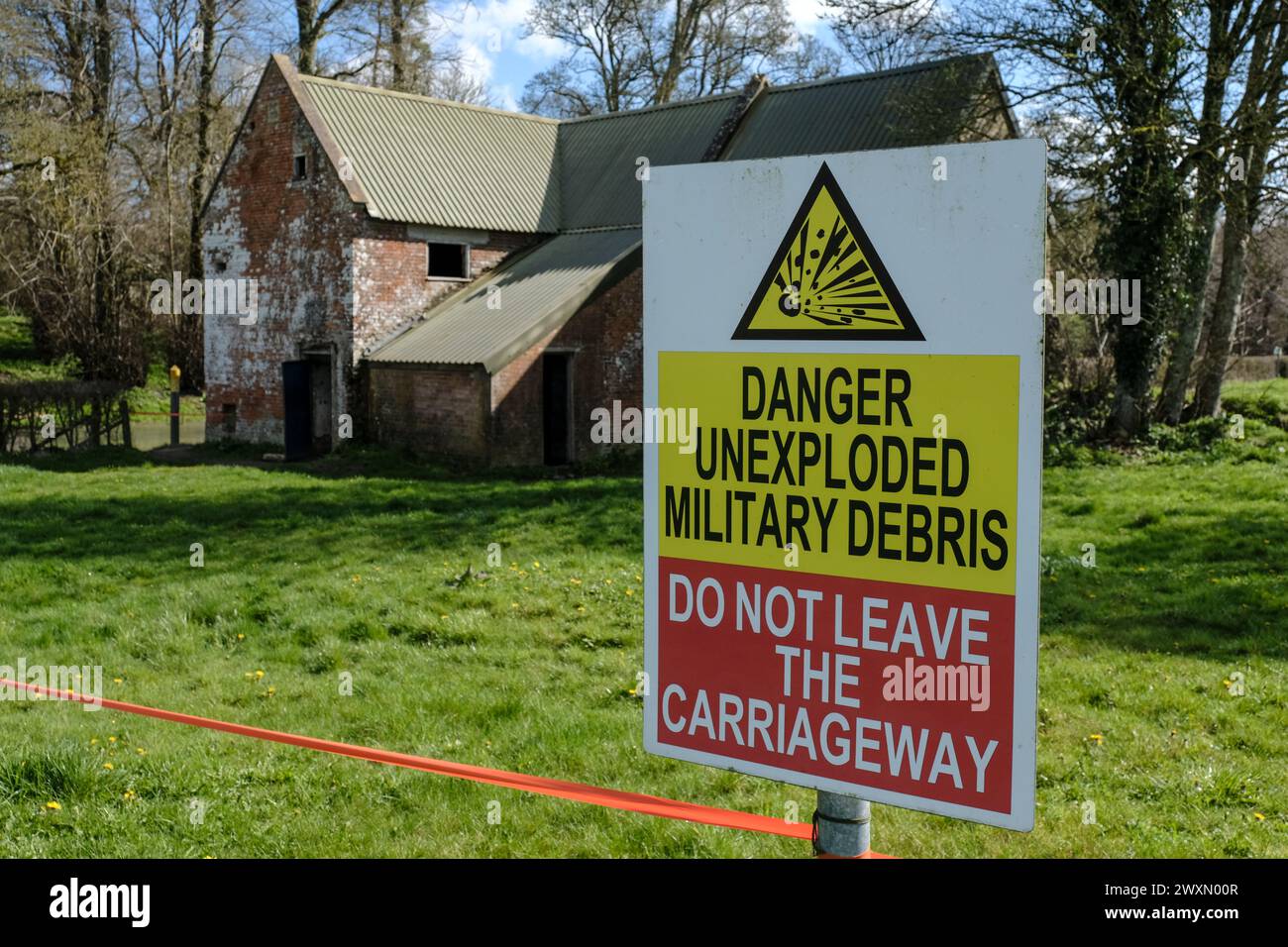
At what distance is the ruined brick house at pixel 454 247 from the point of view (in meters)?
21.8

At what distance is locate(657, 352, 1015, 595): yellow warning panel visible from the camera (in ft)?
7.34

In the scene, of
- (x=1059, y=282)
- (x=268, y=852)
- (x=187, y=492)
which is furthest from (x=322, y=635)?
(x=1059, y=282)

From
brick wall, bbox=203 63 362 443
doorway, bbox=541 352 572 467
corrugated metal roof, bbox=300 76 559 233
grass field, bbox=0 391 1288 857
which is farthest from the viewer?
corrugated metal roof, bbox=300 76 559 233

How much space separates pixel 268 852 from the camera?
17.7 feet

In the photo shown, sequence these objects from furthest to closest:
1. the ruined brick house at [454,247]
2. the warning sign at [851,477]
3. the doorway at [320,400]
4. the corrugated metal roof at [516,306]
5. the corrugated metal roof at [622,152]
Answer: the corrugated metal roof at [622,152], the doorway at [320,400], the ruined brick house at [454,247], the corrugated metal roof at [516,306], the warning sign at [851,477]

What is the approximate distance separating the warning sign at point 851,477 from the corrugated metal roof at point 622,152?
77.0 feet

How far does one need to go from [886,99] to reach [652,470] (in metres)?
22.3

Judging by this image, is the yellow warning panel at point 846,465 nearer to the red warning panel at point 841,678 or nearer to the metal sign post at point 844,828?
the red warning panel at point 841,678

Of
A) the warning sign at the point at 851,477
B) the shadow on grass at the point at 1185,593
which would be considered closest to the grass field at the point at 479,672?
the shadow on grass at the point at 1185,593

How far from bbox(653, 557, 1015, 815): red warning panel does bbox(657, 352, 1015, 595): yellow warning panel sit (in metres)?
0.05

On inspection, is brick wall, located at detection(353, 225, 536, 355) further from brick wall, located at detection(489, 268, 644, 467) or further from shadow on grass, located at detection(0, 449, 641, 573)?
shadow on grass, located at detection(0, 449, 641, 573)

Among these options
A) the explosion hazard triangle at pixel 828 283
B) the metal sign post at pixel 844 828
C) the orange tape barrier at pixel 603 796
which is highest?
the explosion hazard triangle at pixel 828 283

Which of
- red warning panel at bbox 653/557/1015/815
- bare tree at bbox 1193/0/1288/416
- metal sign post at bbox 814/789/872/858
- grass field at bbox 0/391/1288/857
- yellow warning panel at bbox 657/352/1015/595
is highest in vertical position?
bare tree at bbox 1193/0/1288/416

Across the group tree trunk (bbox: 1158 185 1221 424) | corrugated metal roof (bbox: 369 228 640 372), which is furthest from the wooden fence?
tree trunk (bbox: 1158 185 1221 424)
